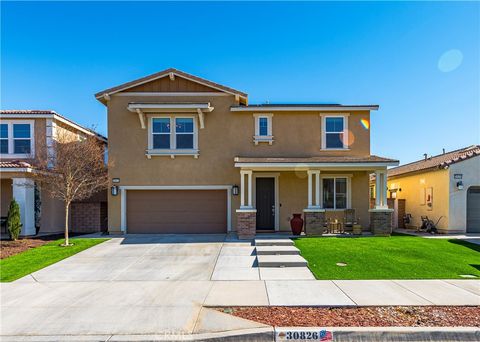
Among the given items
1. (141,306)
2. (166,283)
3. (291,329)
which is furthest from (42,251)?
(291,329)

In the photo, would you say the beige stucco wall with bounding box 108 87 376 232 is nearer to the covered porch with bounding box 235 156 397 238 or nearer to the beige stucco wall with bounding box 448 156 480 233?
the covered porch with bounding box 235 156 397 238

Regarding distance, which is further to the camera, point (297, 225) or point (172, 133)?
point (172, 133)

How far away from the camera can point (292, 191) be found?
14281mm

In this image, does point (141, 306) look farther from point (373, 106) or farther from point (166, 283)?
point (373, 106)

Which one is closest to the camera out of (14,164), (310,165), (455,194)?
(310,165)

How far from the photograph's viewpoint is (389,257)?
9031 mm

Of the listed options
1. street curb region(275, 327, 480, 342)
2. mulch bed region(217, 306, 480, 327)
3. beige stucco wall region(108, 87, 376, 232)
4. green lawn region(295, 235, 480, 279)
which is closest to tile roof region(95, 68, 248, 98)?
beige stucco wall region(108, 87, 376, 232)

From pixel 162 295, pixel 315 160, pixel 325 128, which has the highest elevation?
pixel 325 128

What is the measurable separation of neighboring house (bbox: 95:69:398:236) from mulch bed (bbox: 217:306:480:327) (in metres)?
8.68

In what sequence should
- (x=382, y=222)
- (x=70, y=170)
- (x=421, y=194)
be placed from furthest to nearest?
(x=421, y=194)
(x=382, y=222)
(x=70, y=170)

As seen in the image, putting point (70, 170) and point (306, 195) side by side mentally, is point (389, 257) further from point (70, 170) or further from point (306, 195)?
point (70, 170)

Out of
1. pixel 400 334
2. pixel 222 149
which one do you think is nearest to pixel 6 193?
pixel 222 149

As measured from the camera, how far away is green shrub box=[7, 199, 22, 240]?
1254 centimetres

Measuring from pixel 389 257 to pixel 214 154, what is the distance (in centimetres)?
828
